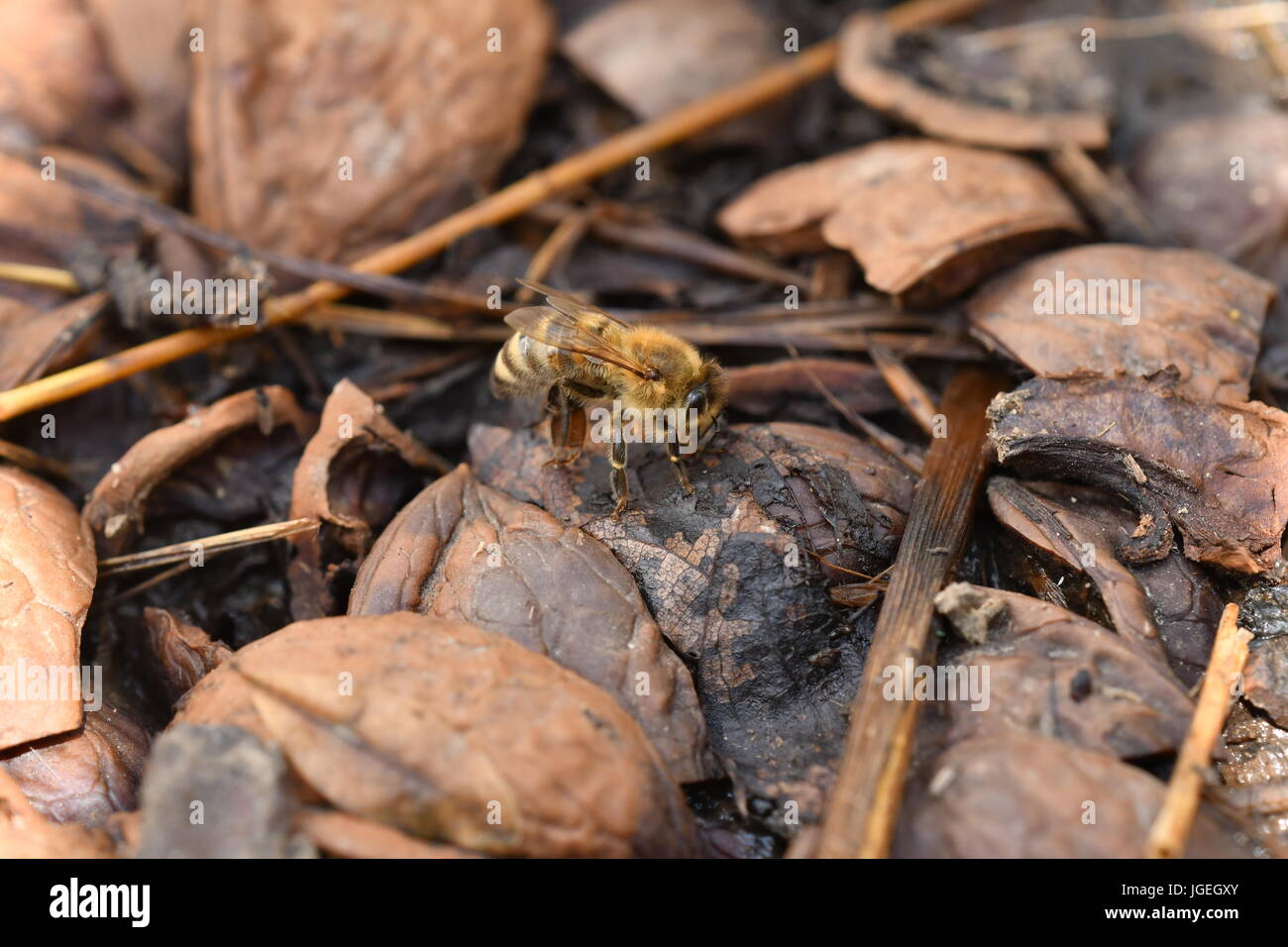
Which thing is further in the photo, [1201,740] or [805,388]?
[805,388]

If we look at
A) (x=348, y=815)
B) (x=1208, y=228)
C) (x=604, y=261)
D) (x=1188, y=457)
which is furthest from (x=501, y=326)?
(x=1208, y=228)

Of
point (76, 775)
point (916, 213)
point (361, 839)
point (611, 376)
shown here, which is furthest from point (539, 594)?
point (916, 213)

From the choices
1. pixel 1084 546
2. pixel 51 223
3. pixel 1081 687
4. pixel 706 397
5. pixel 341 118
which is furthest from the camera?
pixel 341 118

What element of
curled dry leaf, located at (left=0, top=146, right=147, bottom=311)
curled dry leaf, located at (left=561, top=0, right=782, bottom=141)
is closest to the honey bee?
curled dry leaf, located at (left=561, top=0, right=782, bottom=141)

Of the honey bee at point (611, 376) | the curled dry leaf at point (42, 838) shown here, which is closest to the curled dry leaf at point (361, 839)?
the curled dry leaf at point (42, 838)

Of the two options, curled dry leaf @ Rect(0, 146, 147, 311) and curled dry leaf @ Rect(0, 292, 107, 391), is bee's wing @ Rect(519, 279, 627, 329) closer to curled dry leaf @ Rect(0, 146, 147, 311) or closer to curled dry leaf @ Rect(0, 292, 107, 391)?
curled dry leaf @ Rect(0, 292, 107, 391)

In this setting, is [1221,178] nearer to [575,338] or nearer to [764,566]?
[764,566]
